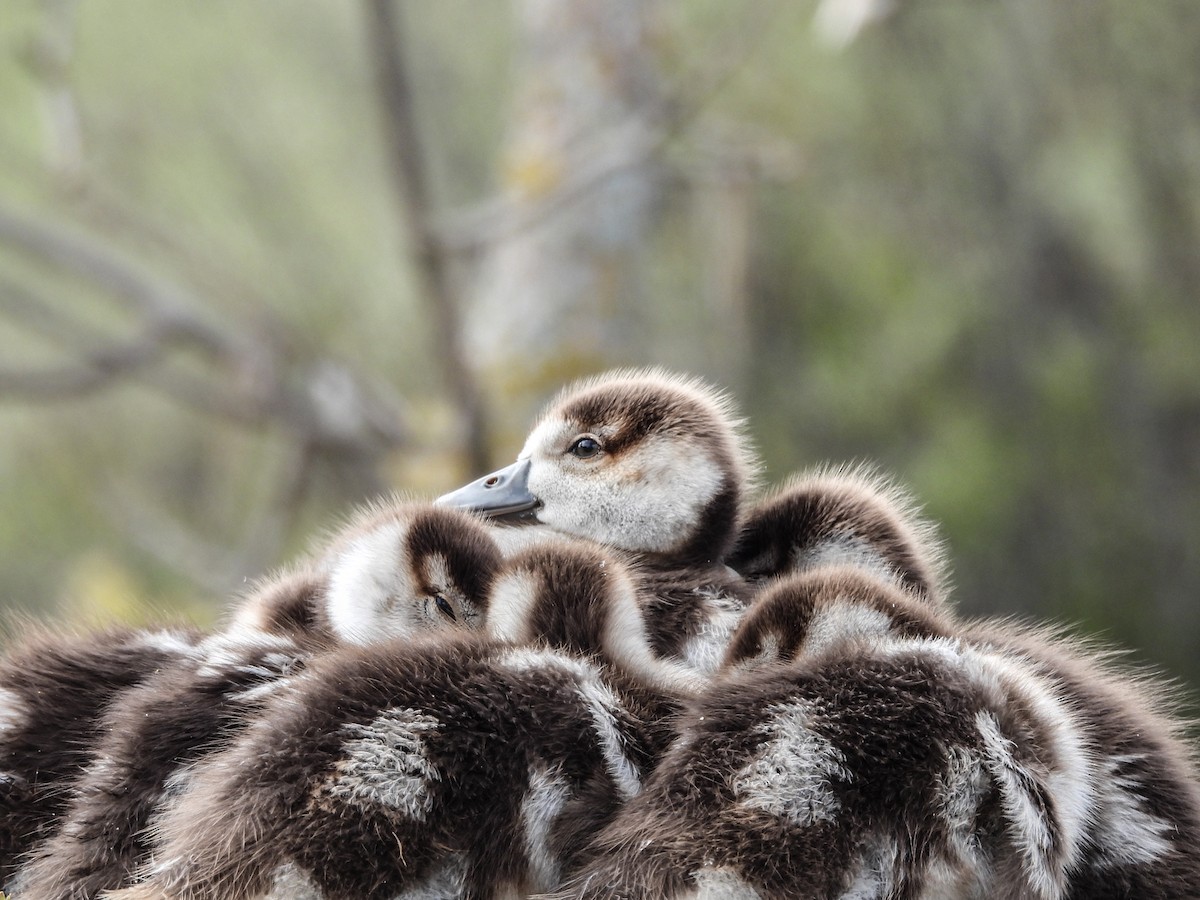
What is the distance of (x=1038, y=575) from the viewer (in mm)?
7348

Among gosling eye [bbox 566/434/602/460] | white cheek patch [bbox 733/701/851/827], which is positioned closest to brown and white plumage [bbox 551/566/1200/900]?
white cheek patch [bbox 733/701/851/827]

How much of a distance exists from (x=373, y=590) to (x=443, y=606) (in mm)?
75

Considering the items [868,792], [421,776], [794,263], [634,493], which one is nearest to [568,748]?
[421,776]

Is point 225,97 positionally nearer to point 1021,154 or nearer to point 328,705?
point 1021,154

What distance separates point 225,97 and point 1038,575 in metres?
5.19

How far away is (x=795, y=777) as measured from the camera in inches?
41.5

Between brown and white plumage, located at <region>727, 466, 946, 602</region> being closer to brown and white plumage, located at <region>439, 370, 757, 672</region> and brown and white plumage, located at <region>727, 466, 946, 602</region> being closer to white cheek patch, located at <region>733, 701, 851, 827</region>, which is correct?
brown and white plumage, located at <region>439, 370, 757, 672</region>

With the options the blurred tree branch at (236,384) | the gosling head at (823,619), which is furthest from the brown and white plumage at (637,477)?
the blurred tree branch at (236,384)

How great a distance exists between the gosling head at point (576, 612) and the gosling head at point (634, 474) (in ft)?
1.41

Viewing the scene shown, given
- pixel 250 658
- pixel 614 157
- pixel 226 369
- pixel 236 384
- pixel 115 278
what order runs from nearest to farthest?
pixel 250 658 < pixel 614 157 < pixel 115 278 < pixel 236 384 < pixel 226 369

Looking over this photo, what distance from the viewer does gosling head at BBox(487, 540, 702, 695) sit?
4.00 ft

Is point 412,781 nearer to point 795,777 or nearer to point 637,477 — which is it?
point 795,777

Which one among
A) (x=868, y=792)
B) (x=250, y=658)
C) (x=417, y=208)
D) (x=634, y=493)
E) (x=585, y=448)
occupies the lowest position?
(x=868, y=792)

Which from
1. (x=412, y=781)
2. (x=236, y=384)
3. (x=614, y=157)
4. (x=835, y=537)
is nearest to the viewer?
(x=412, y=781)
